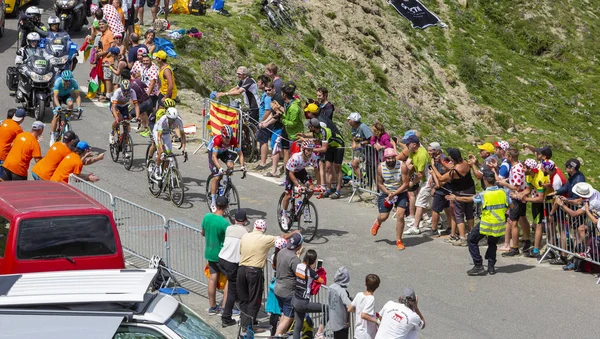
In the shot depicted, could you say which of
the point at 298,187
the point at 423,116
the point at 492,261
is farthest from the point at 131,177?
the point at 423,116

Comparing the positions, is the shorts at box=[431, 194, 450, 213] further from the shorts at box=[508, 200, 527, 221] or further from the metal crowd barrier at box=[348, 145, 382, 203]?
the metal crowd barrier at box=[348, 145, 382, 203]

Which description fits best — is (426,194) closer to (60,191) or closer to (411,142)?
(411,142)

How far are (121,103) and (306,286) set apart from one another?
9.44 metres

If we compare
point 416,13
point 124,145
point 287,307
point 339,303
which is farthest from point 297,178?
point 416,13

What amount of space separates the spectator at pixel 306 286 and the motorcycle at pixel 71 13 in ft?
61.7

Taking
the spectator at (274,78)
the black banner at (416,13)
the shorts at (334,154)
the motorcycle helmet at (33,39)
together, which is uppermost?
the black banner at (416,13)

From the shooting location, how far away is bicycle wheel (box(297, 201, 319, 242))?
1630 centimetres

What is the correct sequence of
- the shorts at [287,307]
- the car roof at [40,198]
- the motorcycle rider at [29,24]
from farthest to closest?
the motorcycle rider at [29,24], the shorts at [287,307], the car roof at [40,198]

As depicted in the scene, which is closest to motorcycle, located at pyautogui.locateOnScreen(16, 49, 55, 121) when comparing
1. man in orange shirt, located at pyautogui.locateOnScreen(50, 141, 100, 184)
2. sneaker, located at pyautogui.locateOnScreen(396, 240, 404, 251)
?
man in orange shirt, located at pyautogui.locateOnScreen(50, 141, 100, 184)

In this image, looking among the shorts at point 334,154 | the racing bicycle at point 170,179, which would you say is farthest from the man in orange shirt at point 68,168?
the shorts at point 334,154

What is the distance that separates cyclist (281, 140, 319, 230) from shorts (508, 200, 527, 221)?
3.46m

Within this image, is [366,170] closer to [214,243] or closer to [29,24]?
[214,243]

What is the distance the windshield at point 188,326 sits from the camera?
8219 millimetres

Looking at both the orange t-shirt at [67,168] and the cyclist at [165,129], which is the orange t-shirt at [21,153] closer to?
the orange t-shirt at [67,168]
